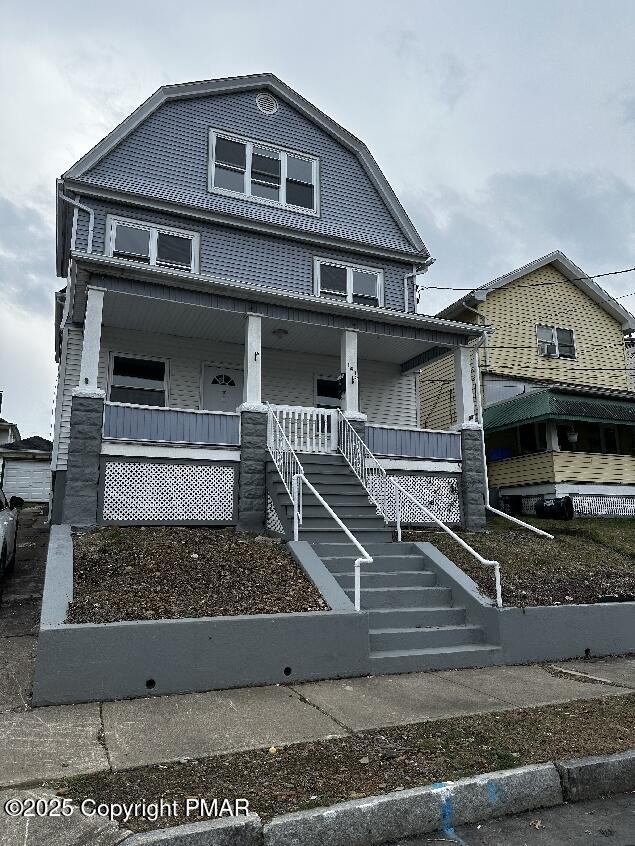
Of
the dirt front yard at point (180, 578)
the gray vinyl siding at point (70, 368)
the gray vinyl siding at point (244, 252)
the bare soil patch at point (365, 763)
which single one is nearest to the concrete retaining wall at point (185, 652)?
the dirt front yard at point (180, 578)

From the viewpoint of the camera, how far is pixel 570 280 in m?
24.0

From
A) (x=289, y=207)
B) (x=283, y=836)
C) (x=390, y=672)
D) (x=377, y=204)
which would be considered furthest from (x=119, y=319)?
(x=283, y=836)

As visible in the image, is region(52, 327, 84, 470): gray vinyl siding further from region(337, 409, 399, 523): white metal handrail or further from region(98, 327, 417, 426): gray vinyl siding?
region(337, 409, 399, 523): white metal handrail

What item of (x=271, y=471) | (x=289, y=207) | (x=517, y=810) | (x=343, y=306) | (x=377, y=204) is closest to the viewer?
(x=517, y=810)

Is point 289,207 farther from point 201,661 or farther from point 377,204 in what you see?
point 201,661

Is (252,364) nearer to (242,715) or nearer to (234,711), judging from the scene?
(234,711)

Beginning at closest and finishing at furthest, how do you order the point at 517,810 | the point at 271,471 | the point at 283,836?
the point at 283,836
the point at 517,810
the point at 271,471

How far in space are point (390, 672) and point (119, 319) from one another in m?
9.84

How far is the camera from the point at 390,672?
699 cm

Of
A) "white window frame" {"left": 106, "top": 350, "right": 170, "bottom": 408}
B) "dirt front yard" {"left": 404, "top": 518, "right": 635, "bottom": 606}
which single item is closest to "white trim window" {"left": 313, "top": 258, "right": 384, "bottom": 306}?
Result: "white window frame" {"left": 106, "top": 350, "right": 170, "bottom": 408}

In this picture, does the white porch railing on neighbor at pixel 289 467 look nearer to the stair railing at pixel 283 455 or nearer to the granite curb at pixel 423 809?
the stair railing at pixel 283 455

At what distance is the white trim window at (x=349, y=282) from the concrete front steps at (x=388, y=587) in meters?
6.43

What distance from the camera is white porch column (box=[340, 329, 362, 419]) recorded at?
519 inches

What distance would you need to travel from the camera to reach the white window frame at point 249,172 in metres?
15.7
